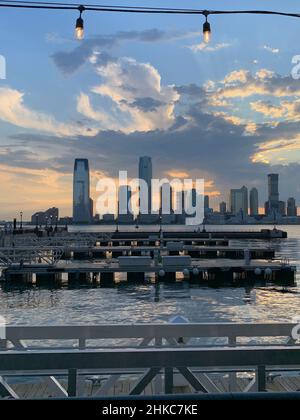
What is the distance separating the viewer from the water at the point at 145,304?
22.7 m

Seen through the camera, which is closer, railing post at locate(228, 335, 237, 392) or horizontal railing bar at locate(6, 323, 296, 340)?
horizontal railing bar at locate(6, 323, 296, 340)

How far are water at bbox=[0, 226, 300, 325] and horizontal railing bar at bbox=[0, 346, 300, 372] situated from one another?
60.7 feet

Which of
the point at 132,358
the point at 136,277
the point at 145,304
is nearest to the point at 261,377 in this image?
the point at 132,358

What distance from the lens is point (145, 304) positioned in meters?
26.9

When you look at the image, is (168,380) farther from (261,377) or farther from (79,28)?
(79,28)

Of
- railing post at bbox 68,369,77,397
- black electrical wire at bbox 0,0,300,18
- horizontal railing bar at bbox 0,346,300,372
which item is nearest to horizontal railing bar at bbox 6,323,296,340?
railing post at bbox 68,369,77,397

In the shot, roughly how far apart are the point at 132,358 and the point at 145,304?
2401 cm

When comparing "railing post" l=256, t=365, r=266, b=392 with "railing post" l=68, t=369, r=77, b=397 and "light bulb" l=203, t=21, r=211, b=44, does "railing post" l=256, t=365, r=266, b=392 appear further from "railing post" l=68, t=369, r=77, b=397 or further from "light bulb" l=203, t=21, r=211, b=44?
"light bulb" l=203, t=21, r=211, b=44

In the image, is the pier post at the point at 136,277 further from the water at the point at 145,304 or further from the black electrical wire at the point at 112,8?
the black electrical wire at the point at 112,8

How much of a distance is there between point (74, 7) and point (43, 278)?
3270cm

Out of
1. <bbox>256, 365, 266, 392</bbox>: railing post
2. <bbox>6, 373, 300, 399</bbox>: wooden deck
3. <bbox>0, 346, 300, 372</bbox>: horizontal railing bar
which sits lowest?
<bbox>6, 373, 300, 399</bbox>: wooden deck

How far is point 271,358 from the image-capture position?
347 cm

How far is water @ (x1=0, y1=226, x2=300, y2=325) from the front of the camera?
22688 millimetres
